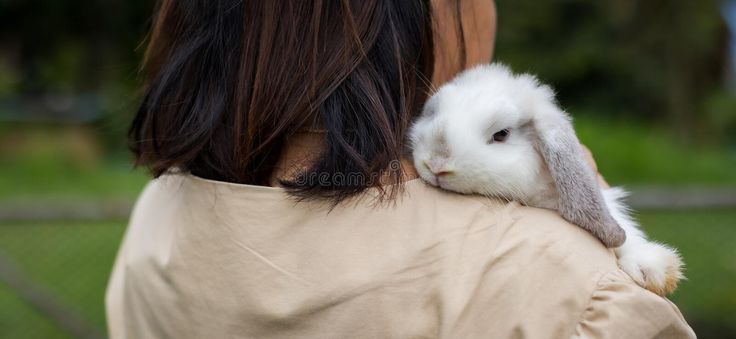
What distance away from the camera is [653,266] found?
1377mm

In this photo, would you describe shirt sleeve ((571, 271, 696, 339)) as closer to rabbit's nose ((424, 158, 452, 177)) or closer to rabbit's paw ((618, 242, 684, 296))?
rabbit's paw ((618, 242, 684, 296))

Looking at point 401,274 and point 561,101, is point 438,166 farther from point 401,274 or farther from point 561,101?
point 561,101

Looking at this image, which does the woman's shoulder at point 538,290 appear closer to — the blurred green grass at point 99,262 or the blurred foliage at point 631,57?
the blurred green grass at point 99,262

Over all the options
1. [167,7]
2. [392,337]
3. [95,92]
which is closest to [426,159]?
[392,337]

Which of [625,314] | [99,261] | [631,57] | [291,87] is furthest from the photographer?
[631,57]

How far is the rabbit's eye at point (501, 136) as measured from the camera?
4.73 feet

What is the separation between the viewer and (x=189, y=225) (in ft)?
4.81

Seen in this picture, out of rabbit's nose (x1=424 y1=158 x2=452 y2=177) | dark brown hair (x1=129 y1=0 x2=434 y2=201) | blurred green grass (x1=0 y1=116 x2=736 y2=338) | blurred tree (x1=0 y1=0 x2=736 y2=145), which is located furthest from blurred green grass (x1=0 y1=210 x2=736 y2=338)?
blurred tree (x1=0 y1=0 x2=736 y2=145)

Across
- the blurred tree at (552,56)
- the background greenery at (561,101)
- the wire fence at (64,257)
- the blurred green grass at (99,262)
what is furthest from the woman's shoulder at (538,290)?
the blurred tree at (552,56)

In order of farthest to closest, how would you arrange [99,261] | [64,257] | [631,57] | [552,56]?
[552,56] → [631,57] → [99,261] → [64,257]

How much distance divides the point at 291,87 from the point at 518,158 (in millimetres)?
406

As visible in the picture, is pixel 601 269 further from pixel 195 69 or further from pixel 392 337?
pixel 195 69

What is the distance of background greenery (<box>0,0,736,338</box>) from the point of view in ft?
13.7

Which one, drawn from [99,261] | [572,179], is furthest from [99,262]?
[572,179]
